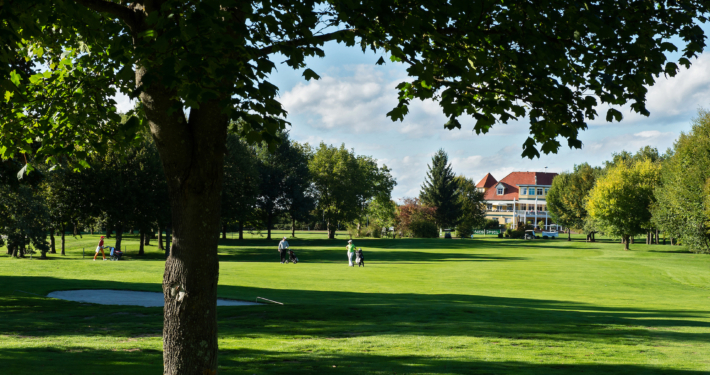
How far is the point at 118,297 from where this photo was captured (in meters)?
19.6

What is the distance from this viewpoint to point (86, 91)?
27.5 ft

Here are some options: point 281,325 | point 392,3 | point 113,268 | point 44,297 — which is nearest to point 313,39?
point 392,3

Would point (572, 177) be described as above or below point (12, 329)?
above

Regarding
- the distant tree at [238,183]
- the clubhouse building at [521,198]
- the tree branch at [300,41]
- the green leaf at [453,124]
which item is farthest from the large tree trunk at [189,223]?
the clubhouse building at [521,198]

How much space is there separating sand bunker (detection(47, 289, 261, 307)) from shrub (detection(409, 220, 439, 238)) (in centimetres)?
7219

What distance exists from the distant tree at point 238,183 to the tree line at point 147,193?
0.10 metres

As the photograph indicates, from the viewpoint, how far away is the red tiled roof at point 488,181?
144 meters

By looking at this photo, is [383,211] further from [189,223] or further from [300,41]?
[300,41]

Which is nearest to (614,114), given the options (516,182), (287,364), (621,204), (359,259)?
(287,364)

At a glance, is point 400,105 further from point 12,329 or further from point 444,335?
point 12,329

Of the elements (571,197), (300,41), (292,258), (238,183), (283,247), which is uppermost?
(571,197)

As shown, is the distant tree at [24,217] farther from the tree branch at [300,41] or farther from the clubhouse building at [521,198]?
the clubhouse building at [521,198]

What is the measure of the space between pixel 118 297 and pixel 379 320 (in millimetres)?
10265

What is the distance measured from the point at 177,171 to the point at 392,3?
293cm
